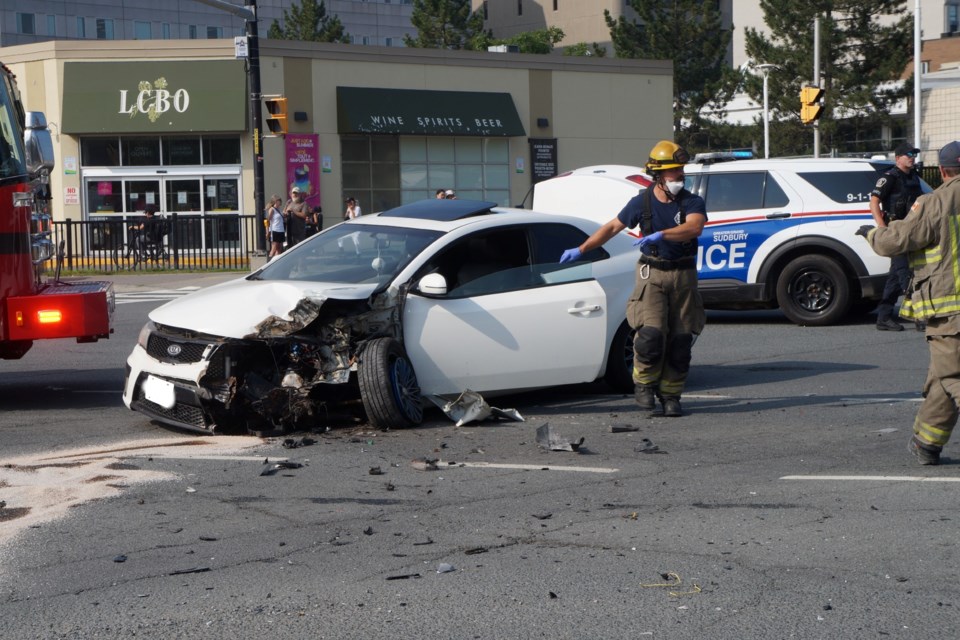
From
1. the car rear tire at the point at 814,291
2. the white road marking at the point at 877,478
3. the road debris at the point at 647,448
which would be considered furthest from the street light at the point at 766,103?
the white road marking at the point at 877,478

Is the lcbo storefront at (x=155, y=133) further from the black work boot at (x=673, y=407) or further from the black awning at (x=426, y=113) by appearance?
the black work boot at (x=673, y=407)

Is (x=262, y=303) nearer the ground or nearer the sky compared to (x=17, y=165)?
nearer the ground

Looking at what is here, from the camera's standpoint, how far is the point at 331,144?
35906 millimetres

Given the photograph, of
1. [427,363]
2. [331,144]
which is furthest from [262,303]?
[331,144]

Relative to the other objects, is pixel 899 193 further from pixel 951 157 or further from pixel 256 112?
pixel 256 112

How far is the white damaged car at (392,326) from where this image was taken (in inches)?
312

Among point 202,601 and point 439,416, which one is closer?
point 202,601

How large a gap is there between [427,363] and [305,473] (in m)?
1.60

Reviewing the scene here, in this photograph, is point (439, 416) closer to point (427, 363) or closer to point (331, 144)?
point (427, 363)

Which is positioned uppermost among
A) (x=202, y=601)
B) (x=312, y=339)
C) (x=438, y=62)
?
(x=438, y=62)

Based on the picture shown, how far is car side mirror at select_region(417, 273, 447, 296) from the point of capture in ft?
27.0

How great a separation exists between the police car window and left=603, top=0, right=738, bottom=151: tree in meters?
43.8

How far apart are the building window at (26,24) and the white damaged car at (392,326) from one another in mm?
72136

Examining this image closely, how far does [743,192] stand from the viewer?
1407cm
